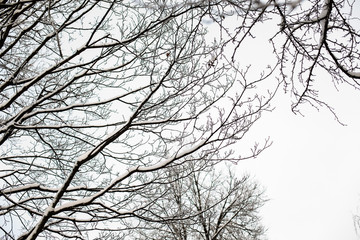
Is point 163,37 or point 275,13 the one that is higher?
point 163,37

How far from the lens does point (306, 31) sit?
8.87 ft

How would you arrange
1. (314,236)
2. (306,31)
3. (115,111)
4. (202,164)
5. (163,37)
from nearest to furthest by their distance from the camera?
(306,31), (202,164), (163,37), (115,111), (314,236)

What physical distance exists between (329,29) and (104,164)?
3.56 meters

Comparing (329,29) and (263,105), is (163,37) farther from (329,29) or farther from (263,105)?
(329,29)

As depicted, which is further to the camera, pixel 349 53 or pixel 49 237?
pixel 49 237

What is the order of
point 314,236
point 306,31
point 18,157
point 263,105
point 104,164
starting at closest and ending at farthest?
1. point 306,31
2. point 263,105
3. point 18,157
4. point 104,164
5. point 314,236

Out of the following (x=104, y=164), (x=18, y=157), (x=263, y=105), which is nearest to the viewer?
(x=263, y=105)

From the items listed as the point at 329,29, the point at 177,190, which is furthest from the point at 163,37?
the point at 177,190

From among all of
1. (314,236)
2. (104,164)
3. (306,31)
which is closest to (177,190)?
(104,164)

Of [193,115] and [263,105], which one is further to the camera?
[193,115]

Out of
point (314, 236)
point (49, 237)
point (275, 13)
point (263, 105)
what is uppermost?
→ point (314, 236)

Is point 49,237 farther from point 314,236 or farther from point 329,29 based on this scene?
point 314,236

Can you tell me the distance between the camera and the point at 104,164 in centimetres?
424

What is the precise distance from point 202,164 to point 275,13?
74.8 inches
